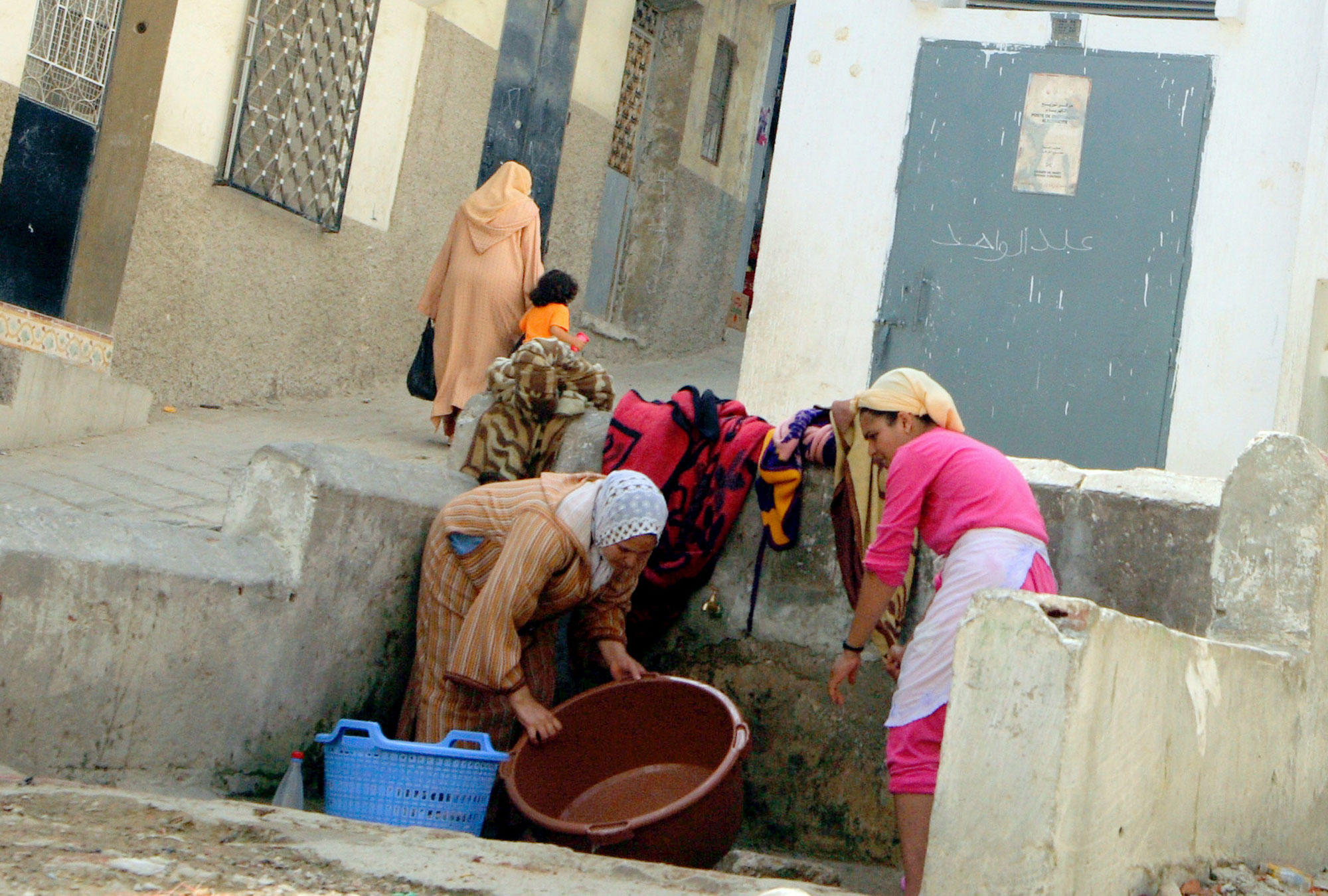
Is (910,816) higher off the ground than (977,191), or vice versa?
(977,191)

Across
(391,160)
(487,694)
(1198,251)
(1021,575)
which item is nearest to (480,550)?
(487,694)

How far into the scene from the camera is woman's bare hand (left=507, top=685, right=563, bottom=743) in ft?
13.7

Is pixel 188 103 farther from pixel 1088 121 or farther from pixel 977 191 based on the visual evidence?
pixel 1088 121

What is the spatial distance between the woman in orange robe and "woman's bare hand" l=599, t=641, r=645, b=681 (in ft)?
12.4

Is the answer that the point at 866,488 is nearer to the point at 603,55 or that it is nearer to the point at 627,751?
the point at 627,751

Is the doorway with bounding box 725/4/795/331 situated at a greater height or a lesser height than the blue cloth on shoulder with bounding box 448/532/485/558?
greater

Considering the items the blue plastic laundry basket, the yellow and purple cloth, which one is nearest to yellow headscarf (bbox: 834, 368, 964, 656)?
the yellow and purple cloth

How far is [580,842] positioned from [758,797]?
41.5 inches

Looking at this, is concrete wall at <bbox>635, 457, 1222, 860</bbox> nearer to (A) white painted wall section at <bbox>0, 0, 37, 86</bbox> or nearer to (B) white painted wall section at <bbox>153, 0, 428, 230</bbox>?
(A) white painted wall section at <bbox>0, 0, 37, 86</bbox>

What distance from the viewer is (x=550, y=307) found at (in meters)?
8.37

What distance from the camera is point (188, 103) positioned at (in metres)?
8.55

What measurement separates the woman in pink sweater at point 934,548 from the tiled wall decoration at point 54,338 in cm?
488

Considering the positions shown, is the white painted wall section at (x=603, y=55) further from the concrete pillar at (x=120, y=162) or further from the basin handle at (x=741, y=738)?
the basin handle at (x=741, y=738)

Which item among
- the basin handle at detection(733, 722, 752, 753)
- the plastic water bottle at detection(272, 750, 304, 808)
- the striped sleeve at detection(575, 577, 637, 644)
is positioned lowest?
the plastic water bottle at detection(272, 750, 304, 808)
